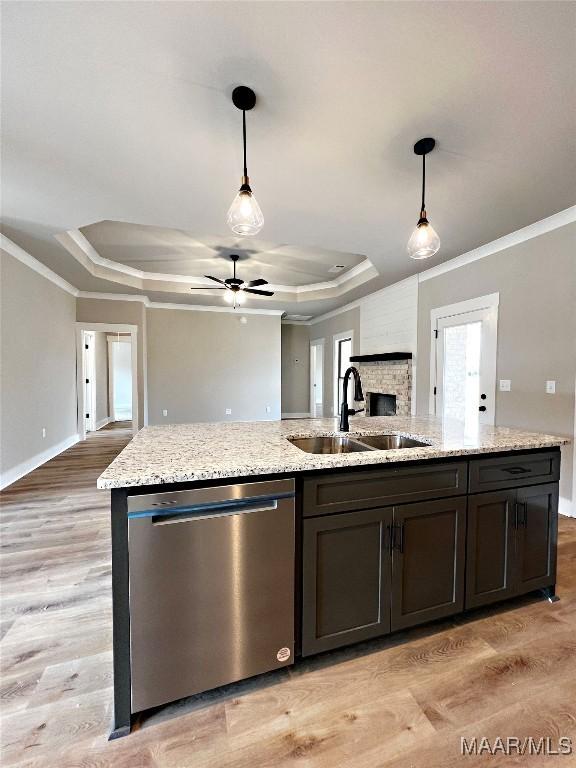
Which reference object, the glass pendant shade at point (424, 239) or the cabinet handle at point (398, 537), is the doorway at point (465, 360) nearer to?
the glass pendant shade at point (424, 239)

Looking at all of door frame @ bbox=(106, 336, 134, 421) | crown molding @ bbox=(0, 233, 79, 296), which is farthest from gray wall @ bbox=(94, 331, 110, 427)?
crown molding @ bbox=(0, 233, 79, 296)

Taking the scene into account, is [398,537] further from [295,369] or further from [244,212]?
[295,369]

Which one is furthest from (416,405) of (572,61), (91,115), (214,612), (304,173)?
(91,115)

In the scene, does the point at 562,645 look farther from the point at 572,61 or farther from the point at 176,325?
the point at 176,325

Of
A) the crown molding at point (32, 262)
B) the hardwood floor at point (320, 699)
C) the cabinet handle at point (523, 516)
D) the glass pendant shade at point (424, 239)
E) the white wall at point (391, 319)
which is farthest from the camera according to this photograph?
the white wall at point (391, 319)

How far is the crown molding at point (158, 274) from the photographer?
4.25 metres

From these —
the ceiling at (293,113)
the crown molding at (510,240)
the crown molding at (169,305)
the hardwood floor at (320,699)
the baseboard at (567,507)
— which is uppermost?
the ceiling at (293,113)

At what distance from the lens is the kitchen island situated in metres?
1.18

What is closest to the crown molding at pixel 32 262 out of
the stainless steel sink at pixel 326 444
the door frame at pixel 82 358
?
the door frame at pixel 82 358

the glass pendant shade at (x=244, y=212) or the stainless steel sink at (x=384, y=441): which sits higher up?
the glass pendant shade at (x=244, y=212)

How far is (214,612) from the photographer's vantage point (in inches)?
49.9

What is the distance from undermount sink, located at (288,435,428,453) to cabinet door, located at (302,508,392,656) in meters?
0.52

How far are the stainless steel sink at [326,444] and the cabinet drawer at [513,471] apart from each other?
63 cm

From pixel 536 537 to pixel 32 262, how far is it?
18.8 ft
